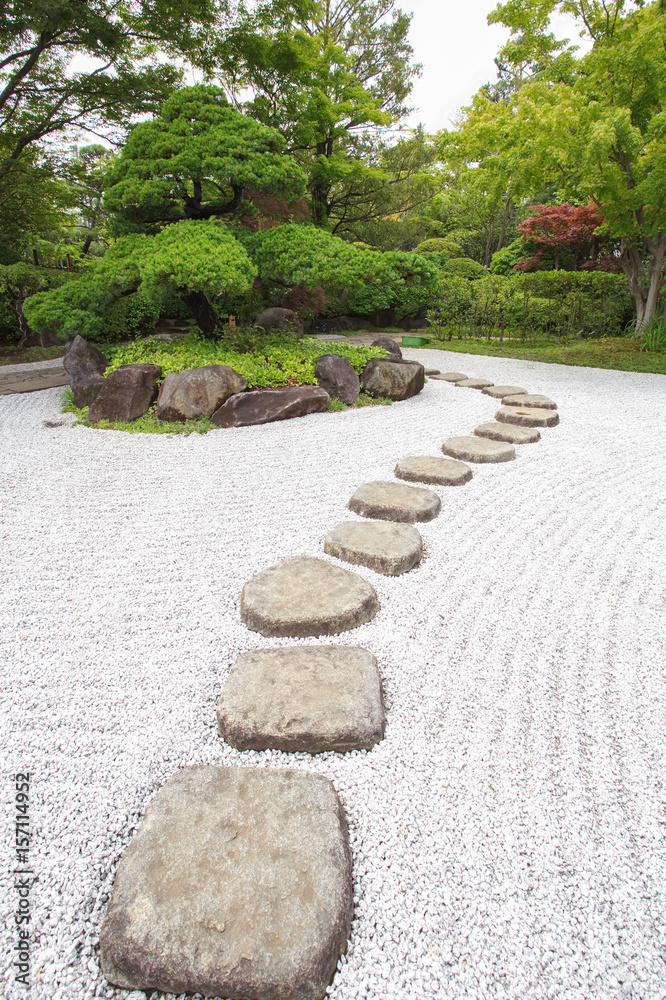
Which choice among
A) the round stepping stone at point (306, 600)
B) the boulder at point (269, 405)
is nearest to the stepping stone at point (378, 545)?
the round stepping stone at point (306, 600)

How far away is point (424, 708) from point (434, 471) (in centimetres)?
173

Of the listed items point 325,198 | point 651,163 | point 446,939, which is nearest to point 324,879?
point 446,939

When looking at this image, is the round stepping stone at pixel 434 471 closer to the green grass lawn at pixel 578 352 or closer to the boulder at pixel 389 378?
the boulder at pixel 389 378

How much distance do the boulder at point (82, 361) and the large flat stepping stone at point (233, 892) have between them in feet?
15.2

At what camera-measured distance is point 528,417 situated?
153 inches

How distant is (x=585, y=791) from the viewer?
107 centimetres

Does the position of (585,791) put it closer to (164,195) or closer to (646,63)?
(164,195)

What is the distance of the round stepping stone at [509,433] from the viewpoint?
3477 mm

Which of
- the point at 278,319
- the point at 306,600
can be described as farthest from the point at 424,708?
the point at 278,319

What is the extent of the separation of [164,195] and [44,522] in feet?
12.0

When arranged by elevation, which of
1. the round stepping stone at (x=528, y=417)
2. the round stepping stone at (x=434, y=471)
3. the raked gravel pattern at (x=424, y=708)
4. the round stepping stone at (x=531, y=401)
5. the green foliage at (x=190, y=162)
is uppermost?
the green foliage at (x=190, y=162)

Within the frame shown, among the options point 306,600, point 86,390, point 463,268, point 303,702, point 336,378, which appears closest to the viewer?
point 303,702

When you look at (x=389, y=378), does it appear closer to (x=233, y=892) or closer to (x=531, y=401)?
(x=531, y=401)

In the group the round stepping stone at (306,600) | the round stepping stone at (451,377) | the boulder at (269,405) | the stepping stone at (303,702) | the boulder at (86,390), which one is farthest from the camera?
the round stepping stone at (451,377)
